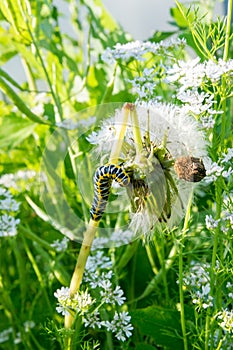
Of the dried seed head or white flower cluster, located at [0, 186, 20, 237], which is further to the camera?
white flower cluster, located at [0, 186, 20, 237]

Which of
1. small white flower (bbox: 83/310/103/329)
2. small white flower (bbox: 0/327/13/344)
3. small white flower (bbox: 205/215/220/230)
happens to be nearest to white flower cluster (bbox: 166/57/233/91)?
small white flower (bbox: 205/215/220/230)

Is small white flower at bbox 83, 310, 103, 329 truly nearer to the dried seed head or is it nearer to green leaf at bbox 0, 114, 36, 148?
the dried seed head

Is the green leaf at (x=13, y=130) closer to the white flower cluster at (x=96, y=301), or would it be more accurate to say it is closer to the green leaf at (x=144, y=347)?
the white flower cluster at (x=96, y=301)

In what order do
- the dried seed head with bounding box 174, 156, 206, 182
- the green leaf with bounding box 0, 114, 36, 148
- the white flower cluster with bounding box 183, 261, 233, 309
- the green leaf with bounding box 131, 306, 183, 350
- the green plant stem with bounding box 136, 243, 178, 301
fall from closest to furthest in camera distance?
the dried seed head with bounding box 174, 156, 206, 182 < the white flower cluster with bounding box 183, 261, 233, 309 < the green leaf with bounding box 131, 306, 183, 350 < the green plant stem with bounding box 136, 243, 178, 301 < the green leaf with bounding box 0, 114, 36, 148

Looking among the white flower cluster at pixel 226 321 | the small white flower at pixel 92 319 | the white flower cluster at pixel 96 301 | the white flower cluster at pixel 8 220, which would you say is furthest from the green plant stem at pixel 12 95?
the white flower cluster at pixel 226 321

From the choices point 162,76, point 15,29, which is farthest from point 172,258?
point 15,29

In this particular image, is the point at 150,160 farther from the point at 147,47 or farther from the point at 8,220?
the point at 8,220
